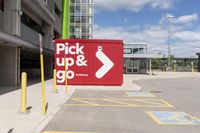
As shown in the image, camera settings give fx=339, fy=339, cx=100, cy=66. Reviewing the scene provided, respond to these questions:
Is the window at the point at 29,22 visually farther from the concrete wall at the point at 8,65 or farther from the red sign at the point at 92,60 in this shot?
the concrete wall at the point at 8,65

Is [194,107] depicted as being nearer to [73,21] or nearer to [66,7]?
[66,7]

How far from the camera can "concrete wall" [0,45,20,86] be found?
20859 mm

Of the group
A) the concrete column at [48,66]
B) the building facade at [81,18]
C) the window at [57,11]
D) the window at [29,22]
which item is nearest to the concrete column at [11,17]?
the window at [29,22]

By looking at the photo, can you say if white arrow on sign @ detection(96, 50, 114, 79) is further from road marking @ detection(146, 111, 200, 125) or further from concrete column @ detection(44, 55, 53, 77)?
concrete column @ detection(44, 55, 53, 77)

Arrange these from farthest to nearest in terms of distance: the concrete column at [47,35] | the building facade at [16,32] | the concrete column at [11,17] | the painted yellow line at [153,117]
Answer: the concrete column at [47,35] → the concrete column at [11,17] → the building facade at [16,32] → the painted yellow line at [153,117]

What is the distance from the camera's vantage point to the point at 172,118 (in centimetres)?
1027

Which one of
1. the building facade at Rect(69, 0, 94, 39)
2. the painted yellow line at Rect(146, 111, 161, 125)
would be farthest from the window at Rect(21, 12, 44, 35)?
the building facade at Rect(69, 0, 94, 39)

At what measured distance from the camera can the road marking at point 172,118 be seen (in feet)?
31.3

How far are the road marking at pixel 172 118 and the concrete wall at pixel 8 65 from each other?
11842 millimetres

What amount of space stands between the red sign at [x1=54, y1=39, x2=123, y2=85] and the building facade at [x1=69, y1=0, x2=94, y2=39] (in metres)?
35.5

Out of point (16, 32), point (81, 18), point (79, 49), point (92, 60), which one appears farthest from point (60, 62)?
point (81, 18)

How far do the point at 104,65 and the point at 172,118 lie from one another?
13806 mm

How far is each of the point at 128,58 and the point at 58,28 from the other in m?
16.3

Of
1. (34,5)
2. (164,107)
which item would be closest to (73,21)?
(34,5)
